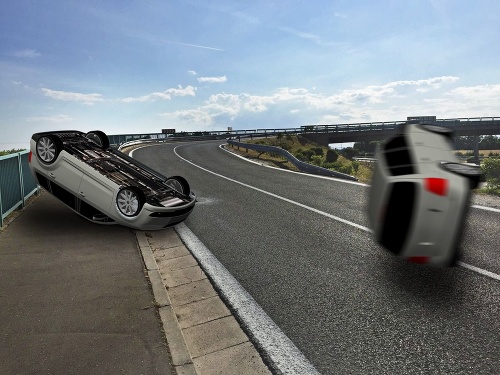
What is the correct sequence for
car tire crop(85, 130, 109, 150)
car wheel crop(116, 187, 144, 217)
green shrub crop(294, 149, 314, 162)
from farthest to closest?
green shrub crop(294, 149, 314, 162) < car tire crop(85, 130, 109, 150) < car wheel crop(116, 187, 144, 217)

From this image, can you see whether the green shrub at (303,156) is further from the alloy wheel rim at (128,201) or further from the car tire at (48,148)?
the car tire at (48,148)

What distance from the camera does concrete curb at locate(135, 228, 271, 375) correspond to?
9.82 feet

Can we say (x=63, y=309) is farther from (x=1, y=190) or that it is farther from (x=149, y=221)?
(x=1, y=190)

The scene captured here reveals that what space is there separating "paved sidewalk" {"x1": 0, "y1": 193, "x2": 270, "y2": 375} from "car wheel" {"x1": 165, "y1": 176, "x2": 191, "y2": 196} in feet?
5.96

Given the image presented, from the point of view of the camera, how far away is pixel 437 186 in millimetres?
3943

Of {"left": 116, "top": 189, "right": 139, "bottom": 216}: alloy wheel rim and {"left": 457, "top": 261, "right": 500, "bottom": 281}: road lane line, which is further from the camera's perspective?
{"left": 116, "top": 189, "right": 139, "bottom": 216}: alloy wheel rim

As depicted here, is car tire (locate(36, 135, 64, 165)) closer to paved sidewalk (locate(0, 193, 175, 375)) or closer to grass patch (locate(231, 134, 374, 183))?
paved sidewalk (locate(0, 193, 175, 375))

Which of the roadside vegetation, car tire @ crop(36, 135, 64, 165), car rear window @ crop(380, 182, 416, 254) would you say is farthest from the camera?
the roadside vegetation

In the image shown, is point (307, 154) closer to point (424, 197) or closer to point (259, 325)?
point (424, 197)

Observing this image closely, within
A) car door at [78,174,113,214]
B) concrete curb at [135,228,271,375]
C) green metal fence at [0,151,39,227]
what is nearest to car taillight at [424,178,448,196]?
concrete curb at [135,228,271,375]

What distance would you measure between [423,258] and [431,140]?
1679mm

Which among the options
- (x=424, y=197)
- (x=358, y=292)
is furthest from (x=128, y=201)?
(x=424, y=197)

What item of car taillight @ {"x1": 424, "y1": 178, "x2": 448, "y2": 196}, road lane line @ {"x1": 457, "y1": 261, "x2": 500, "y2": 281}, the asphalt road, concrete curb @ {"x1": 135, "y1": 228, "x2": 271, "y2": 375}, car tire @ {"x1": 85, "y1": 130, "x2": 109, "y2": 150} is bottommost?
concrete curb @ {"x1": 135, "y1": 228, "x2": 271, "y2": 375}

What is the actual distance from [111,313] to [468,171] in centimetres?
451
